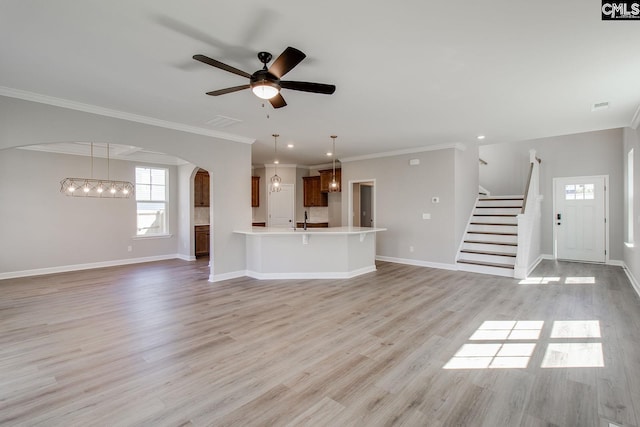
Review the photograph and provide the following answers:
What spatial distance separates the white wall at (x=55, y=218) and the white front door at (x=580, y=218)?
10.3m

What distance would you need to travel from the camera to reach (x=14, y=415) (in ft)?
6.41

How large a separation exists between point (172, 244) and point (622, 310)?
8.93 metres

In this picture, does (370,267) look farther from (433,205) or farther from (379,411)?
(379,411)

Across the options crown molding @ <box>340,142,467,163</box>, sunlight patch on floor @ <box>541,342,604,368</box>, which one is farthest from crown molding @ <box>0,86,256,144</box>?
sunlight patch on floor @ <box>541,342,604,368</box>

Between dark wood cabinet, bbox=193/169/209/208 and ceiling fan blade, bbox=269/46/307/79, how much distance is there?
6214mm

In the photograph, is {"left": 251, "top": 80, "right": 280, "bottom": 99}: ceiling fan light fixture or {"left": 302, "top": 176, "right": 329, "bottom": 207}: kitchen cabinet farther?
{"left": 302, "top": 176, "right": 329, "bottom": 207}: kitchen cabinet

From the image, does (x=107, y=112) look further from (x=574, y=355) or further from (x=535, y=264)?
(x=535, y=264)

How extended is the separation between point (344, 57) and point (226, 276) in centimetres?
435

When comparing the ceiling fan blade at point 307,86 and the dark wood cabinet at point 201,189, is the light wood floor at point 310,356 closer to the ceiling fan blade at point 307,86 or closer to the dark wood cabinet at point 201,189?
the ceiling fan blade at point 307,86

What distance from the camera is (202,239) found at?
817 cm

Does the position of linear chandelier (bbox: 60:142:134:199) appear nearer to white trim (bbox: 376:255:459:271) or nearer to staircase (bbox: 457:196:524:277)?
white trim (bbox: 376:255:459:271)

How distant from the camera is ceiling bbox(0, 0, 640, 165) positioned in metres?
2.13

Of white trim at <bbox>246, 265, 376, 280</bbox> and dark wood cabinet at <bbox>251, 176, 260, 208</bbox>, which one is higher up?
dark wood cabinet at <bbox>251, 176, 260, 208</bbox>

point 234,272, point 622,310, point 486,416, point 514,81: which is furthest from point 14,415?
point 622,310
